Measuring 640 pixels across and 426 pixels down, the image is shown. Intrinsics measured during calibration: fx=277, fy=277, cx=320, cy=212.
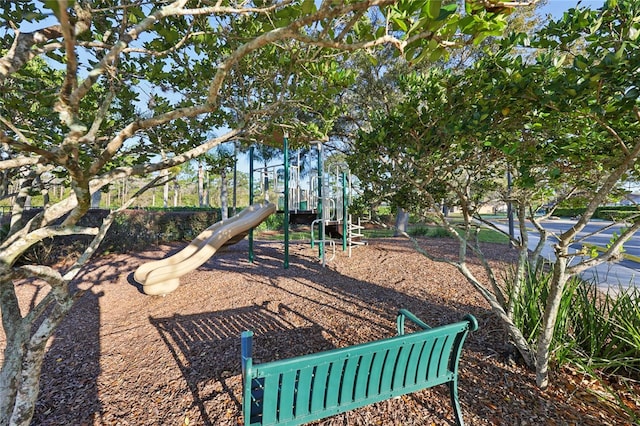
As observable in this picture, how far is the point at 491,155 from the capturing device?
111 inches

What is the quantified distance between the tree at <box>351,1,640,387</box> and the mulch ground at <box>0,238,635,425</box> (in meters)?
0.41

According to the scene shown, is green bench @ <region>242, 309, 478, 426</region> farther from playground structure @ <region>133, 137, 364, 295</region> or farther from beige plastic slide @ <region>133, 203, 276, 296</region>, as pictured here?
→ playground structure @ <region>133, 137, 364, 295</region>

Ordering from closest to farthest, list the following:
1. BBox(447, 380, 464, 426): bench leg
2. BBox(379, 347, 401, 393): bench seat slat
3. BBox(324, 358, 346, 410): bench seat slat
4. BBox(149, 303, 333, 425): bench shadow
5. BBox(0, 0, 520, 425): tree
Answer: BBox(0, 0, 520, 425): tree < BBox(324, 358, 346, 410): bench seat slat < BBox(379, 347, 401, 393): bench seat slat < BBox(447, 380, 464, 426): bench leg < BBox(149, 303, 333, 425): bench shadow

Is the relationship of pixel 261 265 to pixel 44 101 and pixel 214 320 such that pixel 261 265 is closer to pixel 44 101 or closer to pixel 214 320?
pixel 214 320

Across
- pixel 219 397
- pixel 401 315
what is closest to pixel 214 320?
pixel 219 397

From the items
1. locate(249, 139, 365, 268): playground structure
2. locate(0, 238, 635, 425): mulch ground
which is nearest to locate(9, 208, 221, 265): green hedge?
locate(0, 238, 635, 425): mulch ground

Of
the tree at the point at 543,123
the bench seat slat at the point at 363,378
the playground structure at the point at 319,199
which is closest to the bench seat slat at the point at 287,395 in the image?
the bench seat slat at the point at 363,378

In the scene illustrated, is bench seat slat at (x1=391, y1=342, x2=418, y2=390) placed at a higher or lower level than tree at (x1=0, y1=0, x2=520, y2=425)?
lower

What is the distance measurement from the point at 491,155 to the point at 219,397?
3449 mm

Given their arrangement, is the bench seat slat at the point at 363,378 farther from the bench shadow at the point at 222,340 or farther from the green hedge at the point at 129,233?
the green hedge at the point at 129,233

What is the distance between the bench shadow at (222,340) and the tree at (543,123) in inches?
81.9

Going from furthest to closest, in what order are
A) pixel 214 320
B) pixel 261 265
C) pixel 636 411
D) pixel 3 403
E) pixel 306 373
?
pixel 261 265
pixel 214 320
pixel 636 411
pixel 3 403
pixel 306 373

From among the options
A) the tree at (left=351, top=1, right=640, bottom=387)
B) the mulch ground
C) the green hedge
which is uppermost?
the tree at (left=351, top=1, right=640, bottom=387)

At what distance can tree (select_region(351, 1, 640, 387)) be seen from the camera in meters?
1.69
